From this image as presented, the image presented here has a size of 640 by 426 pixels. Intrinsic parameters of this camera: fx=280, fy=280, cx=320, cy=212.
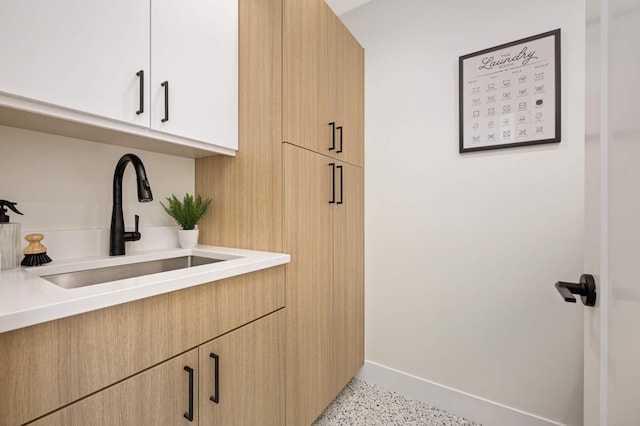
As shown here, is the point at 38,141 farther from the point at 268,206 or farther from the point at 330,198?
the point at 330,198

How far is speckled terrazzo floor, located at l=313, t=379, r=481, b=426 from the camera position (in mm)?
1559

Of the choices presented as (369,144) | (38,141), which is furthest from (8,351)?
(369,144)

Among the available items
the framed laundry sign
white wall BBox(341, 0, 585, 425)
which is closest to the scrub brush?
white wall BBox(341, 0, 585, 425)

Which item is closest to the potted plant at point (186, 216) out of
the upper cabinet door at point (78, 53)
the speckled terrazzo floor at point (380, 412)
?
the upper cabinet door at point (78, 53)

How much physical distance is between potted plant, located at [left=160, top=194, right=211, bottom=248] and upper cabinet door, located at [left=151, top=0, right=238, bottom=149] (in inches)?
14.0

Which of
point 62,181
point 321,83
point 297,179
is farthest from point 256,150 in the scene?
point 62,181

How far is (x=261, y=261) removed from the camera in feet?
3.55

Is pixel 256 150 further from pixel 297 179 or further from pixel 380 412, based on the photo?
pixel 380 412

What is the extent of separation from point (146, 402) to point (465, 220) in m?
1.64

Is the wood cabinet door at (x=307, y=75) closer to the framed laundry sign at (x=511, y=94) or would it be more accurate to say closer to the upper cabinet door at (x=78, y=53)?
the upper cabinet door at (x=78, y=53)

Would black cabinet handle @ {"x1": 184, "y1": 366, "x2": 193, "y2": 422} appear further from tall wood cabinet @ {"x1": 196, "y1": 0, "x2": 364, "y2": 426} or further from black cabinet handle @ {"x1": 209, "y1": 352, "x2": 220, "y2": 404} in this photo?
tall wood cabinet @ {"x1": 196, "y1": 0, "x2": 364, "y2": 426}

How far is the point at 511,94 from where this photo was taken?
148cm

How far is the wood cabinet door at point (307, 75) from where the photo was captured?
1270 millimetres

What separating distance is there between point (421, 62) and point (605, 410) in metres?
1.79
